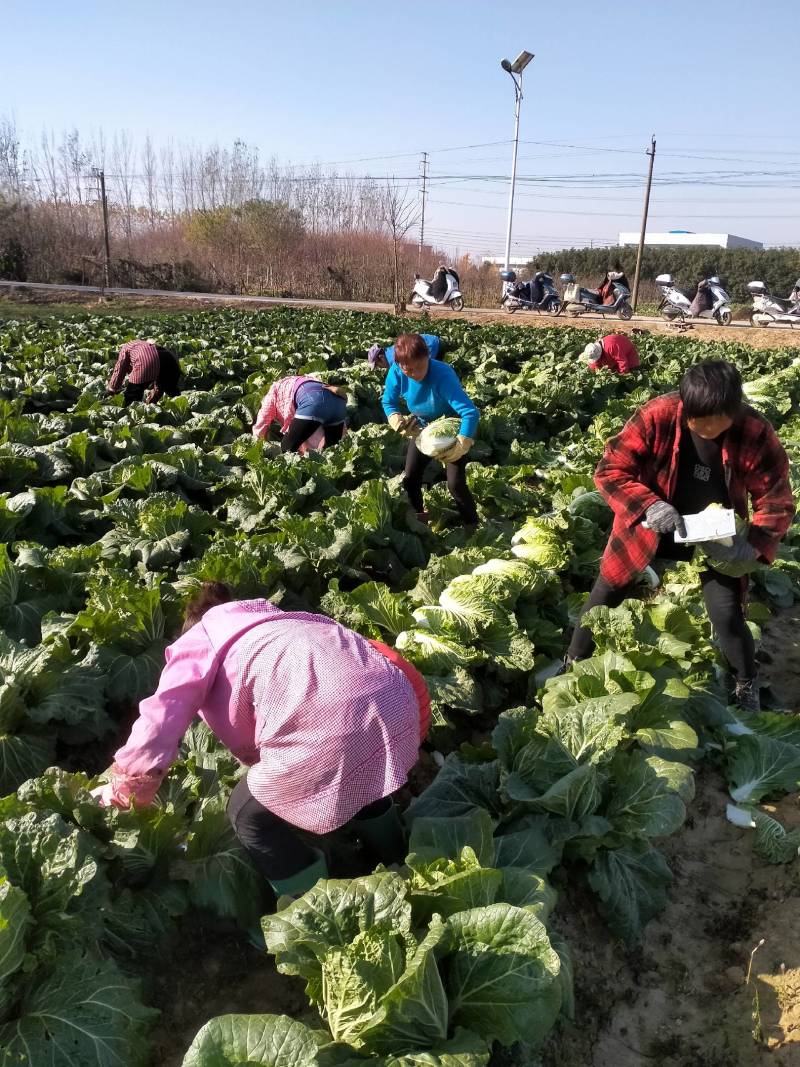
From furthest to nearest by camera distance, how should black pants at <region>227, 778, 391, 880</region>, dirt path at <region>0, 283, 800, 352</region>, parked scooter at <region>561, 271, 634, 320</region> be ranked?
parked scooter at <region>561, 271, 634, 320</region>, dirt path at <region>0, 283, 800, 352</region>, black pants at <region>227, 778, 391, 880</region>

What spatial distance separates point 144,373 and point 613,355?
7.60 meters

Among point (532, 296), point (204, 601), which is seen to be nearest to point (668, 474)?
point (204, 601)

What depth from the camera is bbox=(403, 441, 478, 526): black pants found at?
6227 mm

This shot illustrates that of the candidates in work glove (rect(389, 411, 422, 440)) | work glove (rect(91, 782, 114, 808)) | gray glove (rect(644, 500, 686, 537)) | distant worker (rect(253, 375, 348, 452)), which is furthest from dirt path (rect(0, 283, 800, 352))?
work glove (rect(91, 782, 114, 808))

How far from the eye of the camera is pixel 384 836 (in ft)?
8.87

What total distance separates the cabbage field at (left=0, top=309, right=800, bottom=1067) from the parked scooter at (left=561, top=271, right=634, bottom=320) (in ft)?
70.2

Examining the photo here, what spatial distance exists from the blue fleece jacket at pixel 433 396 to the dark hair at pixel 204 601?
3465 mm

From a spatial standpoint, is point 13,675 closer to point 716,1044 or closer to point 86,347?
point 716,1044

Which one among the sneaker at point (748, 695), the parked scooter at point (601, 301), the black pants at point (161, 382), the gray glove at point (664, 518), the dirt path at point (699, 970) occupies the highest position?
the parked scooter at point (601, 301)

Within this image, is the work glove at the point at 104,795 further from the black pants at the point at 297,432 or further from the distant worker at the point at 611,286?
the distant worker at the point at 611,286

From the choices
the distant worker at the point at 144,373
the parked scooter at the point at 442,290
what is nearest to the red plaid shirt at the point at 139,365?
the distant worker at the point at 144,373

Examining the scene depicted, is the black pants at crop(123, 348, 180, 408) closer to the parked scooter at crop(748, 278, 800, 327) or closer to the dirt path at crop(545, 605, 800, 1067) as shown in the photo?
the dirt path at crop(545, 605, 800, 1067)

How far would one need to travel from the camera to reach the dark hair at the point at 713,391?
320 centimetres

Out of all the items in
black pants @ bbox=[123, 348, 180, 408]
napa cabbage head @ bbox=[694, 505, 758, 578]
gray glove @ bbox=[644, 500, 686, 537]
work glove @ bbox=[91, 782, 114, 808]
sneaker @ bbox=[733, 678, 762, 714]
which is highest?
gray glove @ bbox=[644, 500, 686, 537]
